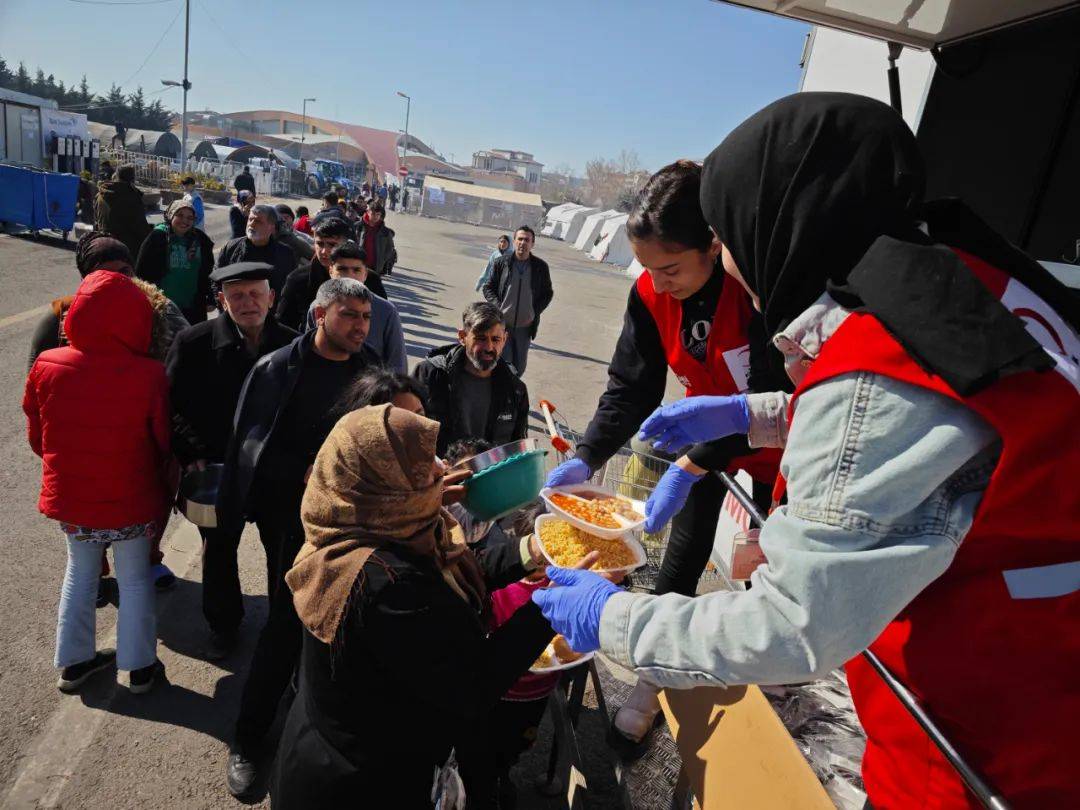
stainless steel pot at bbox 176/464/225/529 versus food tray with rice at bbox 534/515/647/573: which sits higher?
food tray with rice at bbox 534/515/647/573

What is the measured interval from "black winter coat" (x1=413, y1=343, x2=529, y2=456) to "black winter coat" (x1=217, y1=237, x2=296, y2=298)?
330 centimetres

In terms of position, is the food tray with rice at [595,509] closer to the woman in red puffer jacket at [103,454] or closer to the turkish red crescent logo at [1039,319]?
the turkish red crescent logo at [1039,319]

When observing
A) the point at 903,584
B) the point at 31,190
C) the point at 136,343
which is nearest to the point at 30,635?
the point at 136,343

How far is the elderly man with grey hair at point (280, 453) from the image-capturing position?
10.6 ft

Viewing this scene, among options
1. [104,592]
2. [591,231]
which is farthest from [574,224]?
[104,592]

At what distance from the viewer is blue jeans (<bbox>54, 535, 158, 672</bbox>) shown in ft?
11.6

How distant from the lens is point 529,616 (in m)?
2.13

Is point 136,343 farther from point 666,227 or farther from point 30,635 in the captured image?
point 666,227

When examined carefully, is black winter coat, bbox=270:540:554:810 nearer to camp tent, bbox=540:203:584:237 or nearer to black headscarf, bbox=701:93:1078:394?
black headscarf, bbox=701:93:1078:394

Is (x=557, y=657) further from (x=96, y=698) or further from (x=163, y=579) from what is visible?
(x=163, y=579)

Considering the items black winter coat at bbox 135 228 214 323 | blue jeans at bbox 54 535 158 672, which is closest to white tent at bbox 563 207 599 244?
black winter coat at bbox 135 228 214 323

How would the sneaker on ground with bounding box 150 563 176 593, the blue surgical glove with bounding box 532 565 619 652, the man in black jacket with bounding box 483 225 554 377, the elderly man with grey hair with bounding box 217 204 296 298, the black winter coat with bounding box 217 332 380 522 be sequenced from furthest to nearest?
the man in black jacket with bounding box 483 225 554 377 → the elderly man with grey hair with bounding box 217 204 296 298 → the sneaker on ground with bounding box 150 563 176 593 → the black winter coat with bounding box 217 332 380 522 → the blue surgical glove with bounding box 532 565 619 652

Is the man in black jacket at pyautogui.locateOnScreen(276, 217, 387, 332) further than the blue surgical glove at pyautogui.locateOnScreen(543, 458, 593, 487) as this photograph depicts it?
Yes

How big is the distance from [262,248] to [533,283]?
358cm
